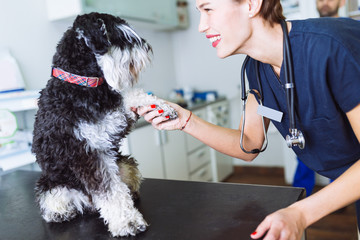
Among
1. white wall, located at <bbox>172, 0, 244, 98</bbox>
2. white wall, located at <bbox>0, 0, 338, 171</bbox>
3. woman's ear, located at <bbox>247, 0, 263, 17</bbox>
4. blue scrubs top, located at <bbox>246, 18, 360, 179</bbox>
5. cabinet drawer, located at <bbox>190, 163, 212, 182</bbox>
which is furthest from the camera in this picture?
white wall, located at <bbox>172, 0, 244, 98</bbox>

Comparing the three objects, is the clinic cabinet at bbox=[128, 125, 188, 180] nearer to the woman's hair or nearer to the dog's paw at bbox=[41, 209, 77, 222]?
the dog's paw at bbox=[41, 209, 77, 222]

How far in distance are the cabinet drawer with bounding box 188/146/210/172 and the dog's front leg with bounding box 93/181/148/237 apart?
2.18 metres

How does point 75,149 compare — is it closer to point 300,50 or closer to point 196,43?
point 300,50

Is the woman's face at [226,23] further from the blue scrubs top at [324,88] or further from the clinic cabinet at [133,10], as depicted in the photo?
the clinic cabinet at [133,10]

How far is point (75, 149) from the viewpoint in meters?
0.82

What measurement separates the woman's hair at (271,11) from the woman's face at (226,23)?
5cm

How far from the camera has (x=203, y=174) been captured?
127 inches

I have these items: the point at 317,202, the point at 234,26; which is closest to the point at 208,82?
the point at 234,26

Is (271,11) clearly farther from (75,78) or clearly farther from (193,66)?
(193,66)

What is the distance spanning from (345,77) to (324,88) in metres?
0.06

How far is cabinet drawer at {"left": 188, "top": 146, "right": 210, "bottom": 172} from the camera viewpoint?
306 cm

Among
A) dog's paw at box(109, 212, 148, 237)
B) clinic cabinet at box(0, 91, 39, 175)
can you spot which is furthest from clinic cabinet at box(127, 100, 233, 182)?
dog's paw at box(109, 212, 148, 237)

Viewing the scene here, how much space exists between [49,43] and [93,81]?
1751 mm

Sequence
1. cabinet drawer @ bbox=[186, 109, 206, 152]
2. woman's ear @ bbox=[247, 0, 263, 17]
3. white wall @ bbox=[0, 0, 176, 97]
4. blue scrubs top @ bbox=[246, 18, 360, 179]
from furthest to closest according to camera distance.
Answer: cabinet drawer @ bbox=[186, 109, 206, 152] → white wall @ bbox=[0, 0, 176, 97] → woman's ear @ bbox=[247, 0, 263, 17] → blue scrubs top @ bbox=[246, 18, 360, 179]
